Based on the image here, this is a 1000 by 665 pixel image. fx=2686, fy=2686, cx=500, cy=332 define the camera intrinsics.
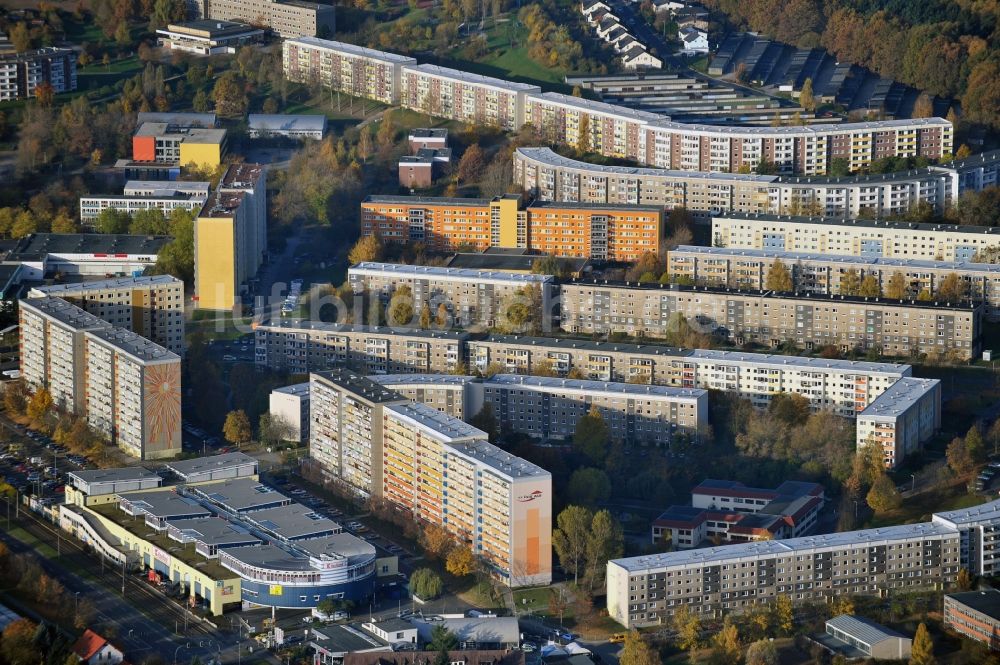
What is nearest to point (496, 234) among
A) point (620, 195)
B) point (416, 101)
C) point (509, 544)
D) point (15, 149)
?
point (620, 195)

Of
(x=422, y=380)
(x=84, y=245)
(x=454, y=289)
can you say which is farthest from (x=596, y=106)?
(x=422, y=380)

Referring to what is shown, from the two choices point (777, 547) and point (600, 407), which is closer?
point (777, 547)

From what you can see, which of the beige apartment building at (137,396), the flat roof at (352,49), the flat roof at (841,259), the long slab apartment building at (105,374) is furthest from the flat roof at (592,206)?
the beige apartment building at (137,396)

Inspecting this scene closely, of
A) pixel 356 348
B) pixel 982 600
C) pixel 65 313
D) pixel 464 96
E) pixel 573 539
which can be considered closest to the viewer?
pixel 982 600

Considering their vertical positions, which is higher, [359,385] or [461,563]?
[359,385]

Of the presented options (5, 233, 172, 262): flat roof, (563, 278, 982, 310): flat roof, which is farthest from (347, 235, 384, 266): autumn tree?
(563, 278, 982, 310): flat roof

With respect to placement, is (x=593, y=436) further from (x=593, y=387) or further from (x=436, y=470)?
(x=436, y=470)

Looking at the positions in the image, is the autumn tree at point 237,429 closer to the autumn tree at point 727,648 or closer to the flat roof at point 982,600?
the autumn tree at point 727,648
